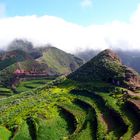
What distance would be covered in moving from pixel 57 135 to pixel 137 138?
112 ft

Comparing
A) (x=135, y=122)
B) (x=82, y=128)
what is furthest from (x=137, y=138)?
(x=82, y=128)

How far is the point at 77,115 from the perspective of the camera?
152m

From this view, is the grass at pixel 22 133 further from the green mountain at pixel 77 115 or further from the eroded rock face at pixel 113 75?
the eroded rock face at pixel 113 75

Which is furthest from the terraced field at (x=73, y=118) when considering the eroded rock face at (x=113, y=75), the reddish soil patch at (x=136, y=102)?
the eroded rock face at (x=113, y=75)

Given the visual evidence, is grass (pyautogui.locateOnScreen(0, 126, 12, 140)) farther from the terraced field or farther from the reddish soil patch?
the reddish soil patch

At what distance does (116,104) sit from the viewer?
153 metres

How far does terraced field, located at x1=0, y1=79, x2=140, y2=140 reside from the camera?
135 metres

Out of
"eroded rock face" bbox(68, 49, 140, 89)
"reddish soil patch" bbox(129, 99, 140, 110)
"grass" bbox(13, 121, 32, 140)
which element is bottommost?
"grass" bbox(13, 121, 32, 140)

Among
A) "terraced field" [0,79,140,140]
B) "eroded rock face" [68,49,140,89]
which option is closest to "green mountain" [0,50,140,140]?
"terraced field" [0,79,140,140]

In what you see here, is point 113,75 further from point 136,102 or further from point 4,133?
point 4,133

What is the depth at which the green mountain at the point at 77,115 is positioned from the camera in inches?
5344

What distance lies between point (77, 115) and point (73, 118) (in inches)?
75.5

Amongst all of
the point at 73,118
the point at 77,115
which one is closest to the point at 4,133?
the point at 73,118

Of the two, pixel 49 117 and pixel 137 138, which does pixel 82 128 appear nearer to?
pixel 49 117
